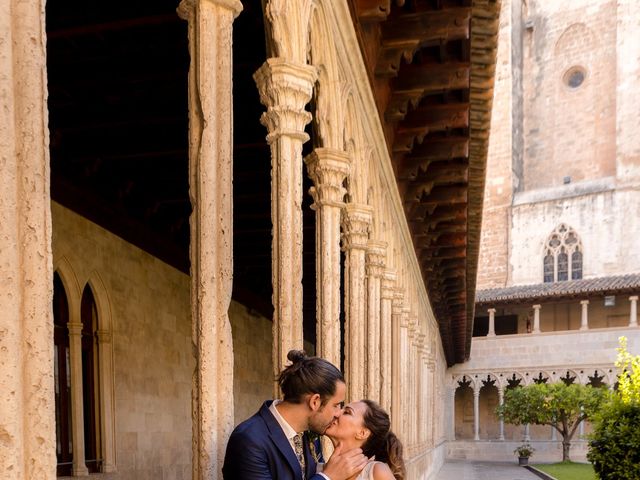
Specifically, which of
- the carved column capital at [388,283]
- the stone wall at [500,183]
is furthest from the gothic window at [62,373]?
the stone wall at [500,183]

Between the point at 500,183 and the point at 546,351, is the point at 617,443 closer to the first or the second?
the point at 546,351

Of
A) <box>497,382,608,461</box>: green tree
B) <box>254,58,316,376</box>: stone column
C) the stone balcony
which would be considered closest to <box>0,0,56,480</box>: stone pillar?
<box>254,58,316,376</box>: stone column

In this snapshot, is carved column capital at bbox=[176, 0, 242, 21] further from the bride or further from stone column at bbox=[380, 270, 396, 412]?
stone column at bbox=[380, 270, 396, 412]

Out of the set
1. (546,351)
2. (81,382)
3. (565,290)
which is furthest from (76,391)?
(565,290)

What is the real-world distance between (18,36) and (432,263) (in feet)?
53.0

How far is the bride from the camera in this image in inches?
122

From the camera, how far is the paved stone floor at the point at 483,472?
21906mm

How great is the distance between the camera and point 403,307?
40.7 feet

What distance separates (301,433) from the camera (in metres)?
2.90

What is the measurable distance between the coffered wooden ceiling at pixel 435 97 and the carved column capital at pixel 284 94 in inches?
75.0

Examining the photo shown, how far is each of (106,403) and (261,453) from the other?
7.29 meters

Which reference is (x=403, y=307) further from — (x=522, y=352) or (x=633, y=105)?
(x=633, y=105)

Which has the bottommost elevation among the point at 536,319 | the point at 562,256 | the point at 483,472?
the point at 483,472

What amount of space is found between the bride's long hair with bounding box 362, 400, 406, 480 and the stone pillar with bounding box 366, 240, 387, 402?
4.42 metres
